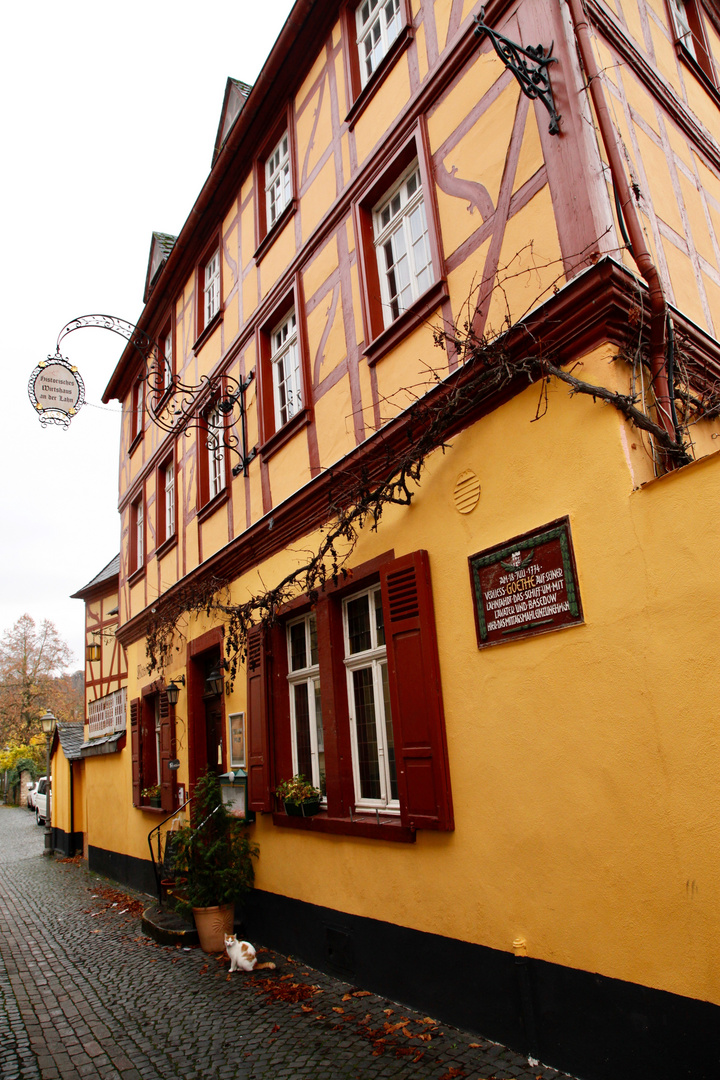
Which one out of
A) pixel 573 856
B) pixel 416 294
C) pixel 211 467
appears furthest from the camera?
pixel 211 467

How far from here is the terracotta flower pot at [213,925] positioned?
7.66 meters

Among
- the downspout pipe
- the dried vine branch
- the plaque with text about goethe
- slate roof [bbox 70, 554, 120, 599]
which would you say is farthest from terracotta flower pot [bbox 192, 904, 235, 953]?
slate roof [bbox 70, 554, 120, 599]

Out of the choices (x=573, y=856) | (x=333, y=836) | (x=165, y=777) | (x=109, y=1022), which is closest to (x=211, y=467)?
(x=165, y=777)

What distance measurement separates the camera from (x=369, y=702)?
6.54 metres

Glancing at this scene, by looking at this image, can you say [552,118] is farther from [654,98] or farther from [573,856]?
[573,856]

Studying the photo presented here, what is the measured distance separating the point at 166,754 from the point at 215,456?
4.43m

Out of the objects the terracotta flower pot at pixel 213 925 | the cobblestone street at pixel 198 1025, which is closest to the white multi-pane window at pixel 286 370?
the terracotta flower pot at pixel 213 925

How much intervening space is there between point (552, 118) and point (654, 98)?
1.81 meters

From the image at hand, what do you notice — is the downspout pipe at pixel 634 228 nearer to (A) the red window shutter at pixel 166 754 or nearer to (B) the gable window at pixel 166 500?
(A) the red window shutter at pixel 166 754

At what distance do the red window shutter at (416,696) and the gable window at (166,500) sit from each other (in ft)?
25.1

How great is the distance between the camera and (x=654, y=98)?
597cm

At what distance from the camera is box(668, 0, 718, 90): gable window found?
7.19 m

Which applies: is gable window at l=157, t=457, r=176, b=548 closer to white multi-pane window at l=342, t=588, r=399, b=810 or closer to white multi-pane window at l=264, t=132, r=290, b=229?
white multi-pane window at l=264, t=132, r=290, b=229

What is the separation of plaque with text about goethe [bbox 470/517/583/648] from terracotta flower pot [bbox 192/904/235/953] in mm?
4767
